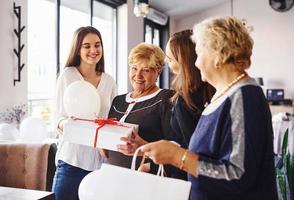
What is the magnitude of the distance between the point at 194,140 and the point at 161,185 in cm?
16

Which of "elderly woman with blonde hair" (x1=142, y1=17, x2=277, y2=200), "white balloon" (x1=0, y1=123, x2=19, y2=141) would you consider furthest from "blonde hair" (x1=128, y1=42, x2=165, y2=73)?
"white balloon" (x1=0, y1=123, x2=19, y2=141)

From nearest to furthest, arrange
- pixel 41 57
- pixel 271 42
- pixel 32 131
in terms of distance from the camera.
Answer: pixel 32 131 → pixel 41 57 → pixel 271 42

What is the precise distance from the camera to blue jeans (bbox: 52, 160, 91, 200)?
1635 millimetres

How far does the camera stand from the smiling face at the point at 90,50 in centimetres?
172

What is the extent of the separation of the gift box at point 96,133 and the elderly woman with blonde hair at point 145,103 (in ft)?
0.45

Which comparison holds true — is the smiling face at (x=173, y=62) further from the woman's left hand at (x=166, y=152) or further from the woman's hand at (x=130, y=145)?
the woman's left hand at (x=166, y=152)

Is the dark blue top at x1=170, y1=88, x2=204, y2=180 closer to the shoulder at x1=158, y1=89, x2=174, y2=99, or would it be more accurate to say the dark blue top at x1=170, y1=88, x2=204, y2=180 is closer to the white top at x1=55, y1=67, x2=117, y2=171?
the shoulder at x1=158, y1=89, x2=174, y2=99

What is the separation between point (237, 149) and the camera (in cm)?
86

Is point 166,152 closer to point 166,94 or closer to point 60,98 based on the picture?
point 166,94

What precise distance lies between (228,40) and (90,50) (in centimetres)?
96

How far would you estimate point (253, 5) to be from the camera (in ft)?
22.8

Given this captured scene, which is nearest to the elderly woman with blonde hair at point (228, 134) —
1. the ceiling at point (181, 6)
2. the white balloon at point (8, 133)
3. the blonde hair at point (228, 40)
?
the blonde hair at point (228, 40)

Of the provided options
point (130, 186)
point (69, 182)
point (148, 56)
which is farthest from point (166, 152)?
point (69, 182)

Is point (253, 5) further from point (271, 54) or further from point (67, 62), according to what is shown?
point (67, 62)
